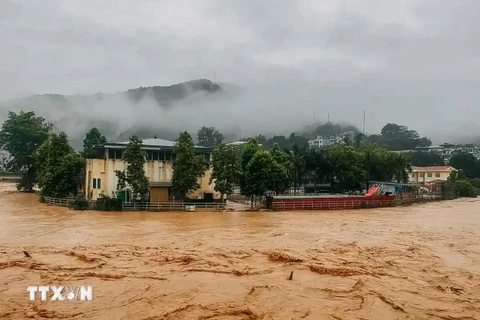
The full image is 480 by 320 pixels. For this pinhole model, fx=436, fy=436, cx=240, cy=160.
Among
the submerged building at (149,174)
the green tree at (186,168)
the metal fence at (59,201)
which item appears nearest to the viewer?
the green tree at (186,168)

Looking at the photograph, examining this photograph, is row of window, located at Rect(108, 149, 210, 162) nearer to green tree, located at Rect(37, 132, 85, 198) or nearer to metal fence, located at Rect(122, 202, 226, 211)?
metal fence, located at Rect(122, 202, 226, 211)

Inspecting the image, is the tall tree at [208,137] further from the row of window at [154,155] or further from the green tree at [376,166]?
the row of window at [154,155]

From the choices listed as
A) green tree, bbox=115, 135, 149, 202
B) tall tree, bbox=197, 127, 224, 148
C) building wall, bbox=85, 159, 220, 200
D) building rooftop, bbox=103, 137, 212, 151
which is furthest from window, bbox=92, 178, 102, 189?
tall tree, bbox=197, 127, 224, 148

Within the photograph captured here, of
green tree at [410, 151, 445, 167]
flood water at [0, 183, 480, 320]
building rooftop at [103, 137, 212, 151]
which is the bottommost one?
flood water at [0, 183, 480, 320]

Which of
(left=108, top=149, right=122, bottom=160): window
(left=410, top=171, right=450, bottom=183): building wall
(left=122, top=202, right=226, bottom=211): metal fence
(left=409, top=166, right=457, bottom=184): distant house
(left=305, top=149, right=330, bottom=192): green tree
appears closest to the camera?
(left=122, top=202, right=226, bottom=211): metal fence

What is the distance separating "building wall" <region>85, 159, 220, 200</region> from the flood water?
8521mm

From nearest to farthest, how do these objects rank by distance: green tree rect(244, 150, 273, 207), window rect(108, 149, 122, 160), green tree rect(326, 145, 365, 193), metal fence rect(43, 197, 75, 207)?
window rect(108, 149, 122, 160) < metal fence rect(43, 197, 75, 207) < green tree rect(244, 150, 273, 207) < green tree rect(326, 145, 365, 193)

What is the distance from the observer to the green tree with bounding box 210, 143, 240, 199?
36.9 meters

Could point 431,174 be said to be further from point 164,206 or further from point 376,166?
point 164,206

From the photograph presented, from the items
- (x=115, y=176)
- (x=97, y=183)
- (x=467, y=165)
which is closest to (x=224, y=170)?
(x=115, y=176)

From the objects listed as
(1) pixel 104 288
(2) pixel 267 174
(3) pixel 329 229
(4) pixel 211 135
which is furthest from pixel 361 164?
(4) pixel 211 135

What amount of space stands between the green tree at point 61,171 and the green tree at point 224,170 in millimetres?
13985

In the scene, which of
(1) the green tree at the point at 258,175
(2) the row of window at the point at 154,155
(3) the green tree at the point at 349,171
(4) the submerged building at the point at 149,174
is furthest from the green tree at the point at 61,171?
(3) the green tree at the point at 349,171

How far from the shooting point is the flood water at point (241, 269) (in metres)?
11.3
